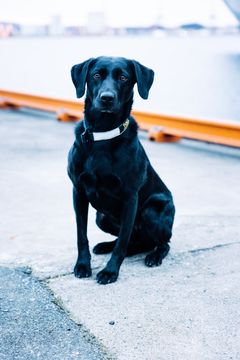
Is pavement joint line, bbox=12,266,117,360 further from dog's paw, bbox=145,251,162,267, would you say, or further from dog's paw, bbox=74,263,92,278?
dog's paw, bbox=145,251,162,267

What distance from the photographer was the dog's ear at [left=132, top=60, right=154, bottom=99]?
11.8ft

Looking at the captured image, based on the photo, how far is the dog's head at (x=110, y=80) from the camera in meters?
3.40

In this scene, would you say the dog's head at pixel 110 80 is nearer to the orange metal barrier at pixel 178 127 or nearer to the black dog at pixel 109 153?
the black dog at pixel 109 153

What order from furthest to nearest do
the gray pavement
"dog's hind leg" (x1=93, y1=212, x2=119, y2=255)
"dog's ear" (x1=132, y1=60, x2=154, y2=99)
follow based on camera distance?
"dog's hind leg" (x1=93, y1=212, x2=119, y2=255) < "dog's ear" (x1=132, y1=60, x2=154, y2=99) < the gray pavement

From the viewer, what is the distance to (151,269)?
3.78 metres

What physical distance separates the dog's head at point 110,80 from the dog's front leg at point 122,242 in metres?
A: 0.61

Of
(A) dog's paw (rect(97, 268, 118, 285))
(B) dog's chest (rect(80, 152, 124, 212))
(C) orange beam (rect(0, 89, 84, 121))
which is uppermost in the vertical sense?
(B) dog's chest (rect(80, 152, 124, 212))

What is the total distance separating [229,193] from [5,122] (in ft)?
20.1

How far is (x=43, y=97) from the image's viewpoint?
11.9m

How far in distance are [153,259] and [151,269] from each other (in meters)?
0.10

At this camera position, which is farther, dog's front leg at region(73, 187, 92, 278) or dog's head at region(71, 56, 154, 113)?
dog's front leg at region(73, 187, 92, 278)

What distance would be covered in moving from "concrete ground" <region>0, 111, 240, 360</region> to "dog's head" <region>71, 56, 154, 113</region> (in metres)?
1.11

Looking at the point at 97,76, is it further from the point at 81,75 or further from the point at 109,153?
the point at 109,153

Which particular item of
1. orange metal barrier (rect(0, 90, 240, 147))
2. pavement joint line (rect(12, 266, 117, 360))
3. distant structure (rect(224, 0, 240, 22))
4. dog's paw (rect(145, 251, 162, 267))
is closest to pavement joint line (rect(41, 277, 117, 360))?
pavement joint line (rect(12, 266, 117, 360))
